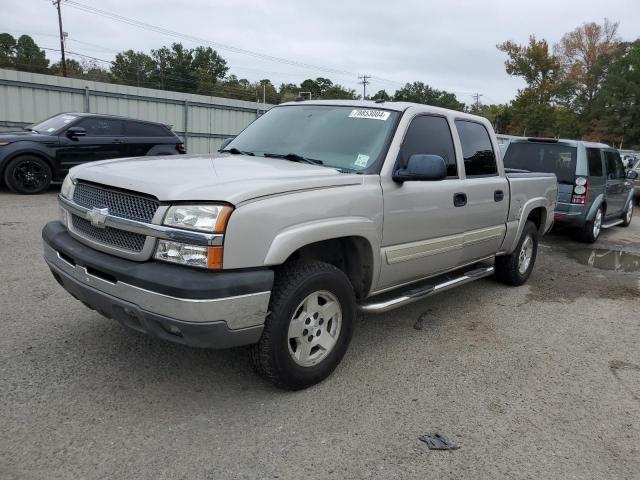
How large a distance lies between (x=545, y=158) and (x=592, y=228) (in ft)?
5.19

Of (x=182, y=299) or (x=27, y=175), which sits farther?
(x=27, y=175)

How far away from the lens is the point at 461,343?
14.5ft

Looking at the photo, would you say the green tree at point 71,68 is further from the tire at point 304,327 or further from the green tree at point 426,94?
the tire at point 304,327

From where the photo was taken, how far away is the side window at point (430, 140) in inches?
163

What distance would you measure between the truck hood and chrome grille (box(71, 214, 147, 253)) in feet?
0.86

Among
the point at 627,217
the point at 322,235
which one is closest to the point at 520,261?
the point at 322,235

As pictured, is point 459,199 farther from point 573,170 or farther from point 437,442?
point 573,170

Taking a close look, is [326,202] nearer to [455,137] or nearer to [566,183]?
[455,137]

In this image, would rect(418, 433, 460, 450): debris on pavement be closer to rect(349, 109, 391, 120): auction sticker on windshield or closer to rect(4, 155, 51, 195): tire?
rect(349, 109, 391, 120): auction sticker on windshield

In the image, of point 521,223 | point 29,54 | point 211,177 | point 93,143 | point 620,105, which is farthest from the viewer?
point 29,54

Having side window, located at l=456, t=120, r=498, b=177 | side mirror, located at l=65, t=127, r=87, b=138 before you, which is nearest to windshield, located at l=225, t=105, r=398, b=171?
side window, located at l=456, t=120, r=498, b=177

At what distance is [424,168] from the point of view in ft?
12.1

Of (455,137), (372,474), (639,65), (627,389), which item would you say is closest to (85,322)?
(372,474)

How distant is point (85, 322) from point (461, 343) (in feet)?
10.1
